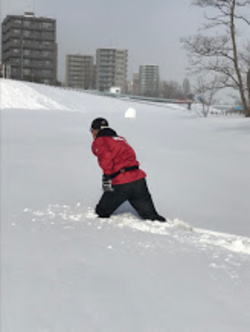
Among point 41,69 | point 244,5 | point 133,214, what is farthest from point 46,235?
point 41,69

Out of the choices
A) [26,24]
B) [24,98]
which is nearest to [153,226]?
[24,98]

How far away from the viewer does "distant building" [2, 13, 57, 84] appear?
286 ft

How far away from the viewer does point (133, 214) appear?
202 inches

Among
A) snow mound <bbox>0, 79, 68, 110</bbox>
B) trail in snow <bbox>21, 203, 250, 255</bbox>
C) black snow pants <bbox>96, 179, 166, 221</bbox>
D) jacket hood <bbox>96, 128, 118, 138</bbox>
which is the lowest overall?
trail in snow <bbox>21, 203, 250, 255</bbox>

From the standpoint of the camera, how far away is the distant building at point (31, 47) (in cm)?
8719

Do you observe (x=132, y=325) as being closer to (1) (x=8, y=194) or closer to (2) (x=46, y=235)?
(2) (x=46, y=235)

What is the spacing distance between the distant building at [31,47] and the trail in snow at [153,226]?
8430cm

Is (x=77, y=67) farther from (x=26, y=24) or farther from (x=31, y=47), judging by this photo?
(x=31, y=47)

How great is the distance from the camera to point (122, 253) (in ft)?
11.5

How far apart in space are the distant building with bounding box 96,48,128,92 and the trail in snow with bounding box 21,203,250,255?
426ft

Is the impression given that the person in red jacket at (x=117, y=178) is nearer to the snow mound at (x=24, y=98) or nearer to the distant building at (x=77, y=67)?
the snow mound at (x=24, y=98)

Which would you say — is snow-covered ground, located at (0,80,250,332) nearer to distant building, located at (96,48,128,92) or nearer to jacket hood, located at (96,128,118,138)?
jacket hood, located at (96,128,118,138)

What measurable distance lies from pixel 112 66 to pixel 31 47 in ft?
172

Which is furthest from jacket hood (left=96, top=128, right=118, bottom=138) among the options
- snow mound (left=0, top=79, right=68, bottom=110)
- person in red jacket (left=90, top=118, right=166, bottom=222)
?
snow mound (left=0, top=79, right=68, bottom=110)
